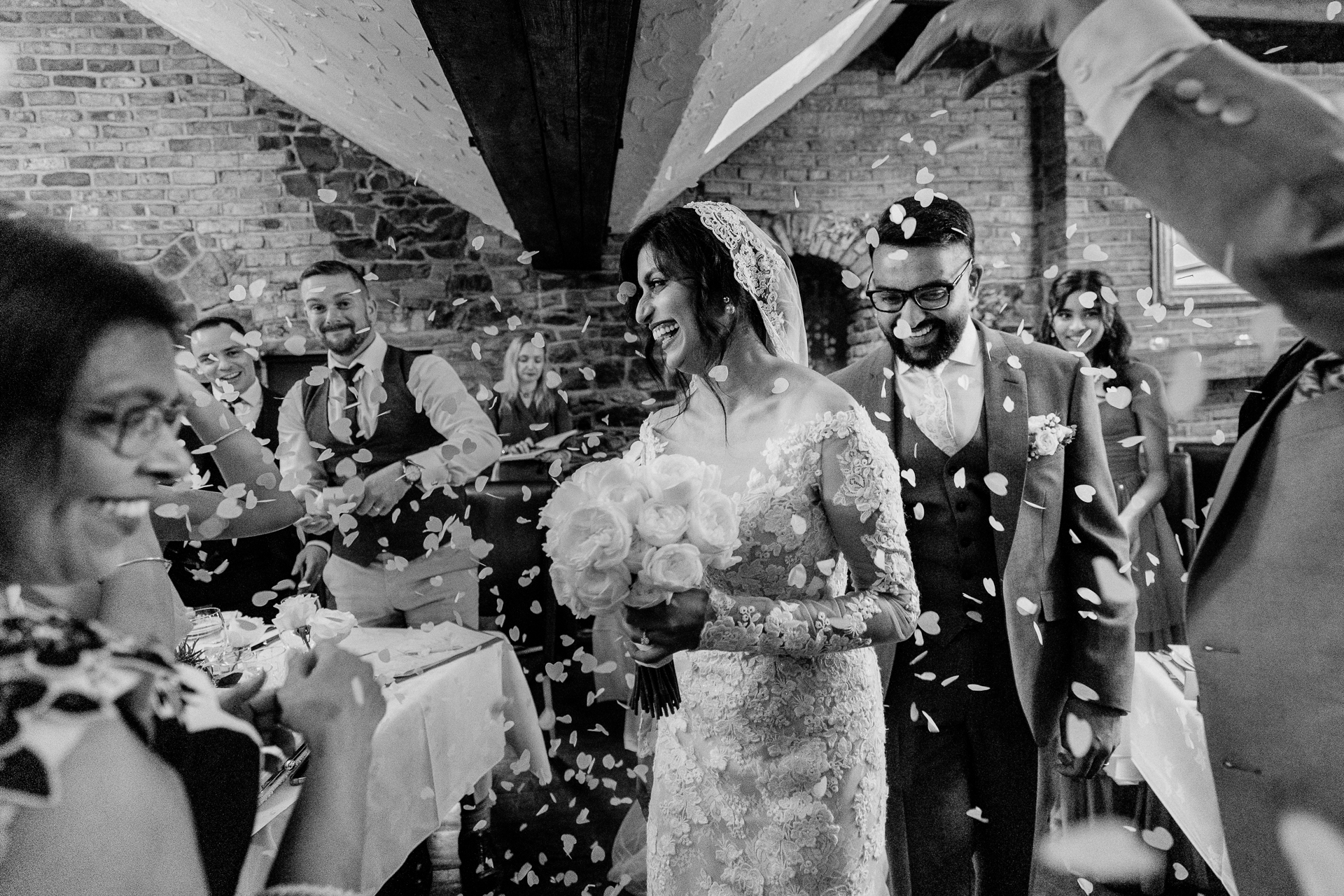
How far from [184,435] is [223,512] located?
271 mm

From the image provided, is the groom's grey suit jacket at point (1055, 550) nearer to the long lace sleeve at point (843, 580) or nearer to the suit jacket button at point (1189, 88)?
the long lace sleeve at point (843, 580)

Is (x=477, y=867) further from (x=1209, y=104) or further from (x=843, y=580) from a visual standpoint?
(x=1209, y=104)

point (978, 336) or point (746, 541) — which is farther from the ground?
point (978, 336)

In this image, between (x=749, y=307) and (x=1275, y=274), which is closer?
(x=1275, y=274)

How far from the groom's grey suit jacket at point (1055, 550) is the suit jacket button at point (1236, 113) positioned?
1.23 m

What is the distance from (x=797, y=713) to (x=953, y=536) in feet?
1.99

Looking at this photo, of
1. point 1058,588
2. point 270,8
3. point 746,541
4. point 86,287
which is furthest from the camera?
point 270,8

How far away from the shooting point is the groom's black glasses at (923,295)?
1884mm

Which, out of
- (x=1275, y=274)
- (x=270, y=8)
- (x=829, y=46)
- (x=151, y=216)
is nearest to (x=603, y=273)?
(x=829, y=46)

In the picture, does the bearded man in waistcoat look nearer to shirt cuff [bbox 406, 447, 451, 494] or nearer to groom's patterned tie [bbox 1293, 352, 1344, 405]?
shirt cuff [bbox 406, 447, 451, 494]

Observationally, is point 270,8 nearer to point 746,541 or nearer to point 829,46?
point 746,541

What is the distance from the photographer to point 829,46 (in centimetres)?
434

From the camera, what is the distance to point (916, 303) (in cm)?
191

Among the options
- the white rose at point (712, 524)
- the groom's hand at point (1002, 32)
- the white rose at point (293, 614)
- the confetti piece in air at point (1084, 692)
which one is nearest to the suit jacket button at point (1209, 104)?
the groom's hand at point (1002, 32)
